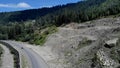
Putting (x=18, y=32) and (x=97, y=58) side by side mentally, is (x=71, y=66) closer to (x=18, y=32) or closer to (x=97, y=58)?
(x=97, y=58)

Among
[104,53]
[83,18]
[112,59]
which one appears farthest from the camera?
[83,18]

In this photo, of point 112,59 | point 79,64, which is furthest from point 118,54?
point 79,64

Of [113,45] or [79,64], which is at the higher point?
[113,45]

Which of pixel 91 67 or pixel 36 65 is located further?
pixel 36 65

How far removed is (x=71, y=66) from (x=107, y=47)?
662 cm

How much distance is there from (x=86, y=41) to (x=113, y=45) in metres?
18.0

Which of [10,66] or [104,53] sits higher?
[104,53]

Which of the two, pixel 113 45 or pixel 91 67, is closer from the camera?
pixel 91 67

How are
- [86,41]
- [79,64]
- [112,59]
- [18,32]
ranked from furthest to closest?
[18,32]
[86,41]
[79,64]
[112,59]

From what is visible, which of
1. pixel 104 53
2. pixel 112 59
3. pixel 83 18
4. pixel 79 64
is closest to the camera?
pixel 112 59

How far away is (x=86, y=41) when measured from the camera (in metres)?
59.0

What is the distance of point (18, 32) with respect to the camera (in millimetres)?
167125

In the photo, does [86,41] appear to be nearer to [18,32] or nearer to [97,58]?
[97,58]

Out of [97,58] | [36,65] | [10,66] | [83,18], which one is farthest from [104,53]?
[83,18]
